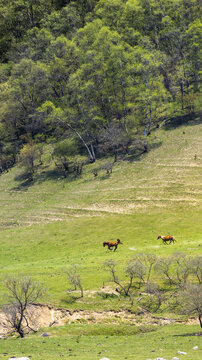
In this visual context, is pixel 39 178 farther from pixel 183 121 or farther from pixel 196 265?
pixel 196 265

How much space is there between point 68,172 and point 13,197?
16.6 metres

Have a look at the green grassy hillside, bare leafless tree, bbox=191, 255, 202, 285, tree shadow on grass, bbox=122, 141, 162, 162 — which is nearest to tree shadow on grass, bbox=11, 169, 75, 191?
the green grassy hillside

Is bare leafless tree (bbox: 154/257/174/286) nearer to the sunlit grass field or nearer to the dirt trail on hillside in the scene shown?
the dirt trail on hillside

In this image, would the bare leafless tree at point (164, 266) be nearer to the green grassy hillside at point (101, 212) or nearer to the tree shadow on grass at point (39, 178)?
the green grassy hillside at point (101, 212)

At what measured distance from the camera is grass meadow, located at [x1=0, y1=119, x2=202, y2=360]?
25641 millimetres

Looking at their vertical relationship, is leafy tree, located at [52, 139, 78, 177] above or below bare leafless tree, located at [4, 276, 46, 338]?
below

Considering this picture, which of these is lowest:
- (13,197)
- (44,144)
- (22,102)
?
(13,197)

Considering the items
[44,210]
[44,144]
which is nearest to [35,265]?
[44,210]

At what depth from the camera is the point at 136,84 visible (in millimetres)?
100188

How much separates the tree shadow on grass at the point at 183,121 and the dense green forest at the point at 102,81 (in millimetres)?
1984

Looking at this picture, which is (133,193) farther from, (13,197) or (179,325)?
(179,325)

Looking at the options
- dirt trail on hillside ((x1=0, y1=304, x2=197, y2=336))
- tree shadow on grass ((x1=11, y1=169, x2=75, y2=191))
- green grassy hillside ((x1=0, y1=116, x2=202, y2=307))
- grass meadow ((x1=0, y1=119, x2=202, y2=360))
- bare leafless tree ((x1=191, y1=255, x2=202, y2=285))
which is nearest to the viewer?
grass meadow ((x1=0, y1=119, x2=202, y2=360))

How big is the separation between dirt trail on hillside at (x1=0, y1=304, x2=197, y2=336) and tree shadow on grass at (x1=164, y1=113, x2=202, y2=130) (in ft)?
241

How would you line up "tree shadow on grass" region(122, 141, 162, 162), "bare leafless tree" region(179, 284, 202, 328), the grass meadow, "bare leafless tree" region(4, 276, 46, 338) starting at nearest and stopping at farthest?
the grass meadow
"bare leafless tree" region(179, 284, 202, 328)
"bare leafless tree" region(4, 276, 46, 338)
"tree shadow on grass" region(122, 141, 162, 162)
